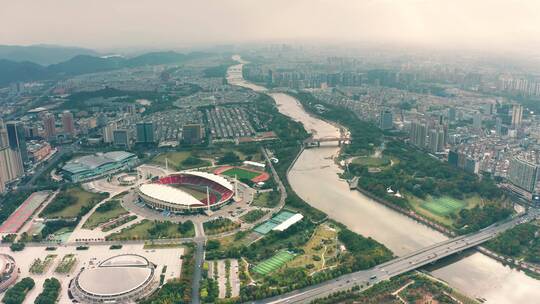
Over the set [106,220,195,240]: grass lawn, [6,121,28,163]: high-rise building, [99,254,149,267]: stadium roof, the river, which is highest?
[6,121,28,163]: high-rise building

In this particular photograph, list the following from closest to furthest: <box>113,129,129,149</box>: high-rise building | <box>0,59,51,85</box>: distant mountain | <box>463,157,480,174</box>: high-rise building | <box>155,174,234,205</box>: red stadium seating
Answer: <box>155,174,234,205</box>: red stadium seating, <box>463,157,480,174</box>: high-rise building, <box>113,129,129,149</box>: high-rise building, <box>0,59,51,85</box>: distant mountain

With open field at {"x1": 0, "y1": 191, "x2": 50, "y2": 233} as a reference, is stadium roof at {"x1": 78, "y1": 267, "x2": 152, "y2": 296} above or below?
above

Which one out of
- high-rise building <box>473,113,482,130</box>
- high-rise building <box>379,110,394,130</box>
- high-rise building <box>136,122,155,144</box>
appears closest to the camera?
high-rise building <box>136,122,155,144</box>

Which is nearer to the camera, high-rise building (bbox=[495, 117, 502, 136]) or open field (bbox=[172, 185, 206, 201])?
open field (bbox=[172, 185, 206, 201])

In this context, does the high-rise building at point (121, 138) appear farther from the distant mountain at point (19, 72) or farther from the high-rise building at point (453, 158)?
the distant mountain at point (19, 72)

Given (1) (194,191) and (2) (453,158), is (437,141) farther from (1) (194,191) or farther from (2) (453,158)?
(1) (194,191)

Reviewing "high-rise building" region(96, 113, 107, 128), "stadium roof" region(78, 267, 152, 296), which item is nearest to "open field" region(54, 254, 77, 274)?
"stadium roof" region(78, 267, 152, 296)

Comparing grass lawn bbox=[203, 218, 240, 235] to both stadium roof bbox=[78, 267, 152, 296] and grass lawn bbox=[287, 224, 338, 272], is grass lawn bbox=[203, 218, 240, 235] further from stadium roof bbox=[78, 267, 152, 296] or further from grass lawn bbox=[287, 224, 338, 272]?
stadium roof bbox=[78, 267, 152, 296]
